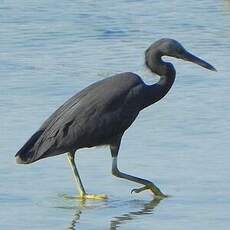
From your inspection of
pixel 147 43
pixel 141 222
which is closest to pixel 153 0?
pixel 147 43

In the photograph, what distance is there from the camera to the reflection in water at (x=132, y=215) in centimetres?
855

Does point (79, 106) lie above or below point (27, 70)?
above

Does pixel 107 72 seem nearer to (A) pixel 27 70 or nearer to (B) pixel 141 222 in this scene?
(A) pixel 27 70

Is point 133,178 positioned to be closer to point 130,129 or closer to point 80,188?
point 80,188

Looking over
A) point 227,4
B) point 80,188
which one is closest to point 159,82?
point 80,188

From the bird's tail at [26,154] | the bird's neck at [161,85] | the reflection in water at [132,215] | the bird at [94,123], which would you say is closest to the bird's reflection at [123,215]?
the reflection in water at [132,215]

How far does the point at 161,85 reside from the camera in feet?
32.7

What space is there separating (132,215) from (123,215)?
0.21 ft

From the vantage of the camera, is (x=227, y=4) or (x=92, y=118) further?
(x=227, y=4)

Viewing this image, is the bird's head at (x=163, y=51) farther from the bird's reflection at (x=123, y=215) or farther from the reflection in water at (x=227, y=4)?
the reflection in water at (x=227, y=4)

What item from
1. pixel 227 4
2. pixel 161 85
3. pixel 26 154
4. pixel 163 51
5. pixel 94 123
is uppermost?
pixel 163 51

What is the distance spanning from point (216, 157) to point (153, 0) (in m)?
11.4

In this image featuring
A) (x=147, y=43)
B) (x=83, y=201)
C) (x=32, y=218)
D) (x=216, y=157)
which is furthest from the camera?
(x=147, y=43)

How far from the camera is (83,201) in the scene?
30.4 feet
